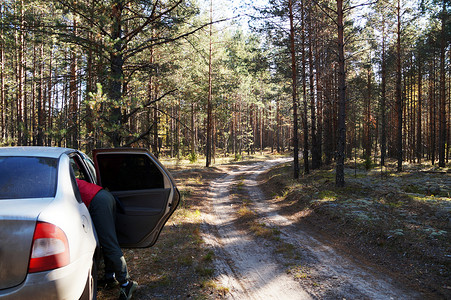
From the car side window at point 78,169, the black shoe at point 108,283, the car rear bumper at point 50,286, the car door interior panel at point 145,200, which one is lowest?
the black shoe at point 108,283

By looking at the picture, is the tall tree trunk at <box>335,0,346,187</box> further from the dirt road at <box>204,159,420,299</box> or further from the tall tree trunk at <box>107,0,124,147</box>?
the tall tree trunk at <box>107,0,124,147</box>

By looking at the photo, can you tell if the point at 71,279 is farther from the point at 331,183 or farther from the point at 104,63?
the point at 331,183

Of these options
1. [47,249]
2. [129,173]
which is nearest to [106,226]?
[47,249]

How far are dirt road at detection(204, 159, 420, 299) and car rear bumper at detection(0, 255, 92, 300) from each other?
2256 mm

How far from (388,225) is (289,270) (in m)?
3.27

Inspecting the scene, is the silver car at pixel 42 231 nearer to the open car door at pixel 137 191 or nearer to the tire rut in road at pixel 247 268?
the open car door at pixel 137 191

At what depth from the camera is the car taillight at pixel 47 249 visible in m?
1.77

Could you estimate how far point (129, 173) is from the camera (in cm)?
376

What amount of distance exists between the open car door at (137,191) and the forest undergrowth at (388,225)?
3990 millimetres

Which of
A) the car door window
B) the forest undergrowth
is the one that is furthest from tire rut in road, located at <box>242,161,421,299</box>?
the car door window

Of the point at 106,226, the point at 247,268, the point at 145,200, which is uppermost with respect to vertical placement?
the point at 145,200

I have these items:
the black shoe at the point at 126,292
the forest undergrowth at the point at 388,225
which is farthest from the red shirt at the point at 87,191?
the forest undergrowth at the point at 388,225

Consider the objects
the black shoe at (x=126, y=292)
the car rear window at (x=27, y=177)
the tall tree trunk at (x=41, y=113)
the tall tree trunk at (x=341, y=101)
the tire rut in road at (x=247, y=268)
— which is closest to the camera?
the car rear window at (x=27, y=177)

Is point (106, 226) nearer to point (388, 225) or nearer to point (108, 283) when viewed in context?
point (108, 283)
